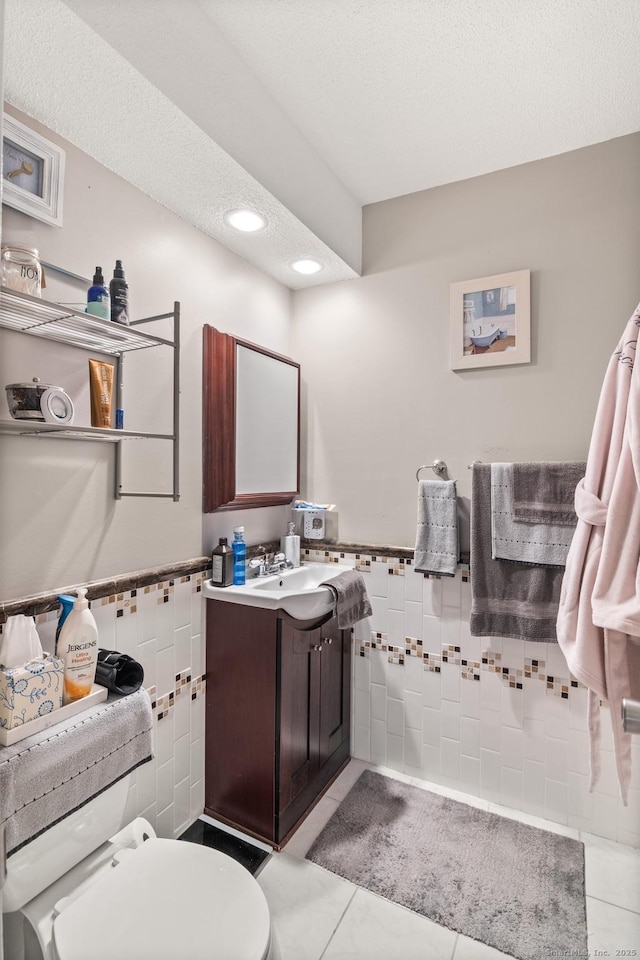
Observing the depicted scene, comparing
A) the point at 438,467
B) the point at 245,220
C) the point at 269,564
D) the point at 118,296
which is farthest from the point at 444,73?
the point at 269,564

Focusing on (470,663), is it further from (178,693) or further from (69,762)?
(69,762)

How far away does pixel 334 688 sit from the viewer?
2.17 m

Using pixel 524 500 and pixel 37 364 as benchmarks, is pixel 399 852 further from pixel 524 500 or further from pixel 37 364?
pixel 37 364

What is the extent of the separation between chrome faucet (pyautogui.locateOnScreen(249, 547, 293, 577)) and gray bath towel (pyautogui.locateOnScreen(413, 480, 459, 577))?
1.89 feet

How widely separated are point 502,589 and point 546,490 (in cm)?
41

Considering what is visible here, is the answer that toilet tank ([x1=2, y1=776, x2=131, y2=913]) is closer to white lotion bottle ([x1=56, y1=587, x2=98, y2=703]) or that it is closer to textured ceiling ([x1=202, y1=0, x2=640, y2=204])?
white lotion bottle ([x1=56, y1=587, x2=98, y2=703])

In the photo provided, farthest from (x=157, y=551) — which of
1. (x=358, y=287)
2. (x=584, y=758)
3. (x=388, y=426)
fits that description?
(x=584, y=758)

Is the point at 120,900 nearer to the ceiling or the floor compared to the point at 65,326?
nearer to the floor

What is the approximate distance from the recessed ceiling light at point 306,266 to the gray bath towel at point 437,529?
3.44ft

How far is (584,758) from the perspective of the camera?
1856mm

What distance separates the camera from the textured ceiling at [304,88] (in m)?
1.24

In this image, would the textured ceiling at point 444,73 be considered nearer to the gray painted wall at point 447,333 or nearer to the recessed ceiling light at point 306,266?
the gray painted wall at point 447,333

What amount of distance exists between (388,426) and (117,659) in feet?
4.69

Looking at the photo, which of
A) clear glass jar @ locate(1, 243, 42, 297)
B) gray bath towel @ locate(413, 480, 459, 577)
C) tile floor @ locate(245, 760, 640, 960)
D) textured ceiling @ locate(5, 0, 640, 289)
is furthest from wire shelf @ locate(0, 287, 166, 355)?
tile floor @ locate(245, 760, 640, 960)
